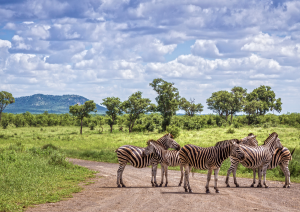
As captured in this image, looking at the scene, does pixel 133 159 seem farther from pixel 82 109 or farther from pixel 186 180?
pixel 82 109

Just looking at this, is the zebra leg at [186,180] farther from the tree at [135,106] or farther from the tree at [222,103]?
the tree at [222,103]

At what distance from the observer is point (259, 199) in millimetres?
11594

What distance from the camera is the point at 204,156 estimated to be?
42.8 ft

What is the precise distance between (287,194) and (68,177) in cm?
1051

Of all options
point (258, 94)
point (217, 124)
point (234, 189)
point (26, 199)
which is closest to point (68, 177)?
point (26, 199)

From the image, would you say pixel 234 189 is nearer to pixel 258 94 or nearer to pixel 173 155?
pixel 173 155

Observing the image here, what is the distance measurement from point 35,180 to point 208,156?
7.96 metres

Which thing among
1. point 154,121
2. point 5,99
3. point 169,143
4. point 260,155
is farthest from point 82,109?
point 260,155

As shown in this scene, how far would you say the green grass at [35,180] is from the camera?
11.5m

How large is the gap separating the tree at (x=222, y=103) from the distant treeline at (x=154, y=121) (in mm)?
2415

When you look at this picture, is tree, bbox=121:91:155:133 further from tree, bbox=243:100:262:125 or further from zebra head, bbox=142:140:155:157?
zebra head, bbox=142:140:155:157

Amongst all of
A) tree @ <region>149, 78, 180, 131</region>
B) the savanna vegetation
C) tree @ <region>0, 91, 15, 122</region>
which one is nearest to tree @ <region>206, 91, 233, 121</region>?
the savanna vegetation

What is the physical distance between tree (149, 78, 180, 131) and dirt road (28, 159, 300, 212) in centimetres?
5280

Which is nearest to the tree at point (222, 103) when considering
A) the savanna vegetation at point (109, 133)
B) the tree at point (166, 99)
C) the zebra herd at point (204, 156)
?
the savanna vegetation at point (109, 133)
